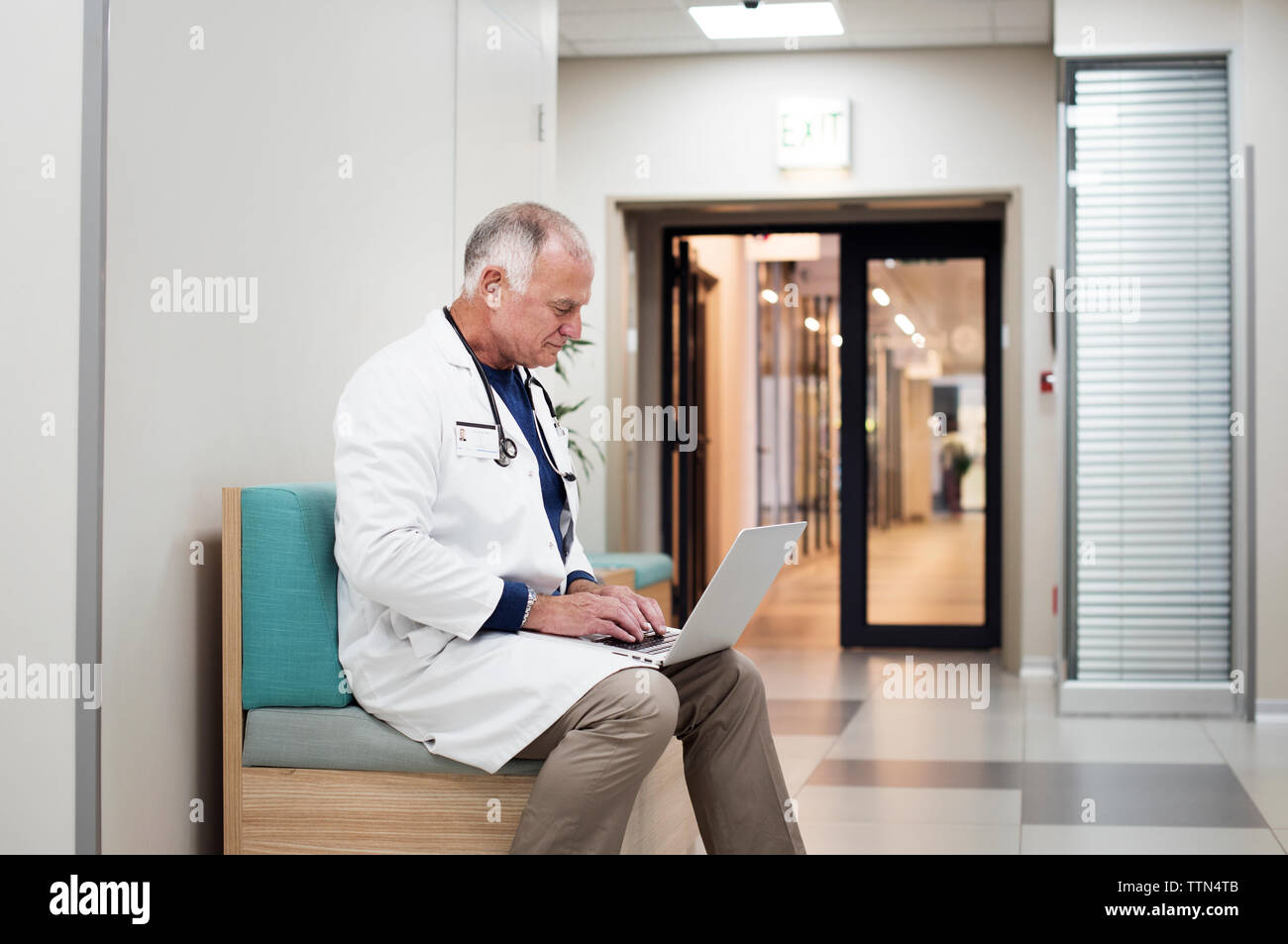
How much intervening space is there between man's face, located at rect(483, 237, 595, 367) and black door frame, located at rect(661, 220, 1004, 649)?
474 cm

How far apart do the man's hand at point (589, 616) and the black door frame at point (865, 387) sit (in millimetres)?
4790

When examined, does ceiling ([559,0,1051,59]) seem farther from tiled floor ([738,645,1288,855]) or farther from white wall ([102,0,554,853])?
tiled floor ([738,645,1288,855])

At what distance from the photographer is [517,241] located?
239 centimetres

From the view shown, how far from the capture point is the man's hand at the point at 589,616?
2.26m

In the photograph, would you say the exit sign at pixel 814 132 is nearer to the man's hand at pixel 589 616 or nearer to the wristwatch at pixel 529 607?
the man's hand at pixel 589 616

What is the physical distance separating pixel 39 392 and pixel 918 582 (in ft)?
19.6

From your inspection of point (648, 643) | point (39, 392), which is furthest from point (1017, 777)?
point (39, 392)

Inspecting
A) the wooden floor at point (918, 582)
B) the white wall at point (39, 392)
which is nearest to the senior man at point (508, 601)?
the white wall at point (39, 392)

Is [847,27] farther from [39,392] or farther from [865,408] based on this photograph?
[39,392]

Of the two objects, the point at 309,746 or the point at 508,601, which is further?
the point at 309,746
